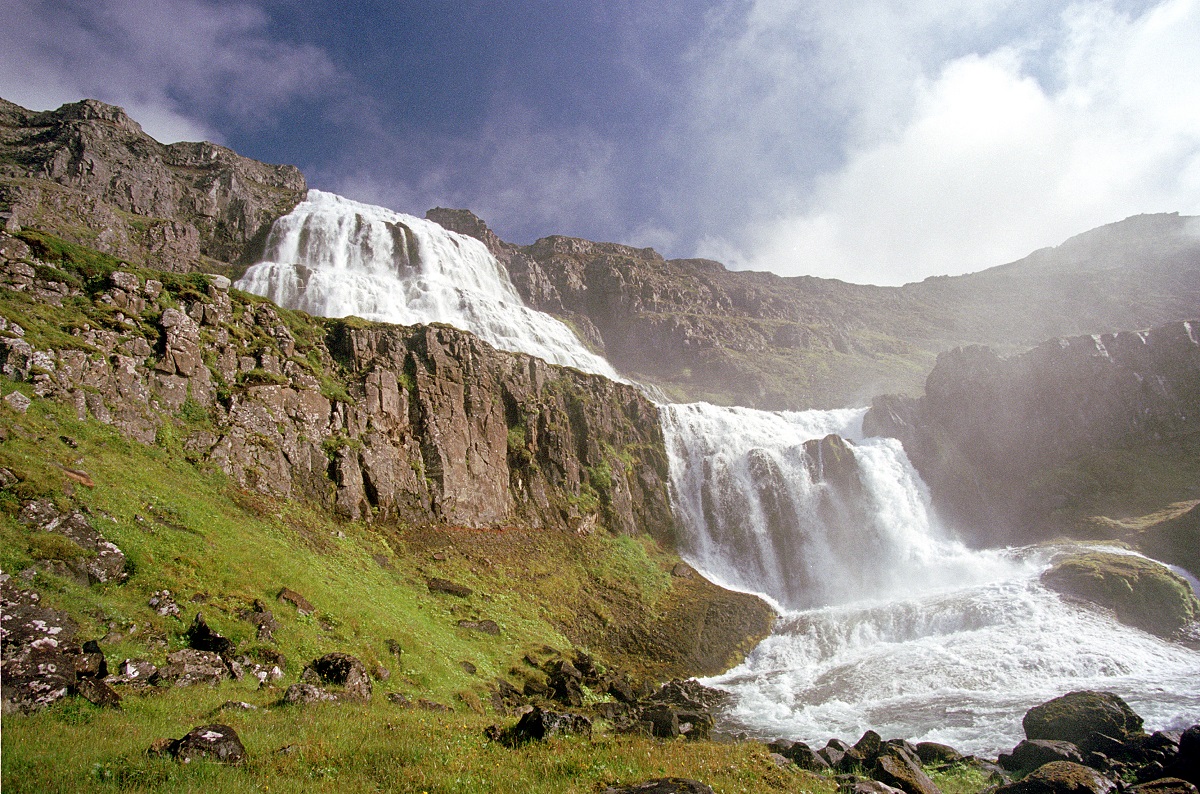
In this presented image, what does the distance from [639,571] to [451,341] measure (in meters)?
22.3

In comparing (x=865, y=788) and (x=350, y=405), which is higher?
(x=350, y=405)

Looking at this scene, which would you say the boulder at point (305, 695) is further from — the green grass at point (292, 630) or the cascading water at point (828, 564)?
the cascading water at point (828, 564)

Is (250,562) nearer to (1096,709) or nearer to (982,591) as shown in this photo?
(1096,709)

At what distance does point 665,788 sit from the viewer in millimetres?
8039

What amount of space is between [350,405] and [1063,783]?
33.0m

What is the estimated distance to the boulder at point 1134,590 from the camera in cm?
2922

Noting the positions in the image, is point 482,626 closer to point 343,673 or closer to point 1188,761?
point 343,673

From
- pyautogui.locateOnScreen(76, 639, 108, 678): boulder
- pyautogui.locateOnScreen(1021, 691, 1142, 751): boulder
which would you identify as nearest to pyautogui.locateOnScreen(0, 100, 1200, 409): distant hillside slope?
pyautogui.locateOnScreen(76, 639, 108, 678): boulder

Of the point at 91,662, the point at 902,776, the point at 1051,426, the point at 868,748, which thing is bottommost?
the point at 868,748

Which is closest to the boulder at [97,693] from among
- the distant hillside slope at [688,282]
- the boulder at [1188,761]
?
the boulder at [1188,761]

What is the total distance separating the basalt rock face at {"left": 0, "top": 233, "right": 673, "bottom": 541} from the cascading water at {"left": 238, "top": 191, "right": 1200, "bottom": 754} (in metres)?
7.96

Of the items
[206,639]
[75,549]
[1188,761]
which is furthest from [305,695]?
[1188,761]

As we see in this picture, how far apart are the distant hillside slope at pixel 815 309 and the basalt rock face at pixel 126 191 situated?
46.6 meters

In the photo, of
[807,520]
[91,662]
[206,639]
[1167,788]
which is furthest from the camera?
[807,520]
